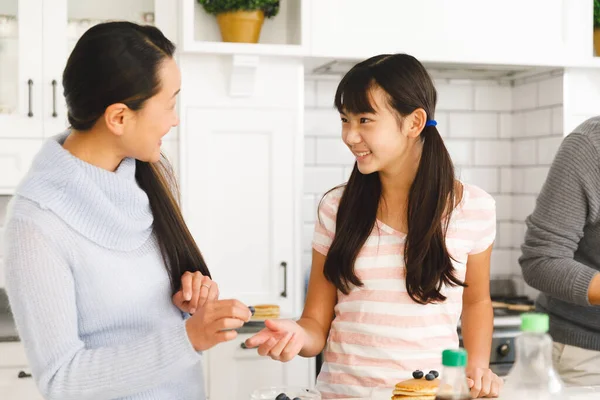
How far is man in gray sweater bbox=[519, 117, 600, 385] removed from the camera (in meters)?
2.00

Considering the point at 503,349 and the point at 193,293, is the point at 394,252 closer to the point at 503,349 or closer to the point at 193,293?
the point at 193,293

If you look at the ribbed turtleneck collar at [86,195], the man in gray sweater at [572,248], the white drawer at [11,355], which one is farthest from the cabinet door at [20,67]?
the man in gray sweater at [572,248]

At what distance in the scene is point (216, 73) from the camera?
3086mm

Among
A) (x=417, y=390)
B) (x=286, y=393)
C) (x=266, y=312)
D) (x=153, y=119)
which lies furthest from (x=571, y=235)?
(x=266, y=312)

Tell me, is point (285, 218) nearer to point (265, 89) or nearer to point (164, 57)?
point (265, 89)

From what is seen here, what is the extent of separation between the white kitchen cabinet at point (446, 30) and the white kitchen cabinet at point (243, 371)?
3.82ft

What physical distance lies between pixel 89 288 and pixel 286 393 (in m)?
0.42

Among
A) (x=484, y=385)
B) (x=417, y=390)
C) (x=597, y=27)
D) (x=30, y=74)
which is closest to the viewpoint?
(x=417, y=390)

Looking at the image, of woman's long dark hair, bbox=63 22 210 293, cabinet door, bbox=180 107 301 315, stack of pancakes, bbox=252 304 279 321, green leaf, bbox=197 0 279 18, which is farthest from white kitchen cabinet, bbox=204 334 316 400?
woman's long dark hair, bbox=63 22 210 293

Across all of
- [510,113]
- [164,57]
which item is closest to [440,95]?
[510,113]

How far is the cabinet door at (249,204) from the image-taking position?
3092 millimetres

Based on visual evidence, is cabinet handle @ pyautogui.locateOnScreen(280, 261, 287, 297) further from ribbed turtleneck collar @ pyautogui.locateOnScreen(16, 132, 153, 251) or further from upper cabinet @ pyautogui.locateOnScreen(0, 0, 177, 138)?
ribbed turtleneck collar @ pyautogui.locateOnScreen(16, 132, 153, 251)

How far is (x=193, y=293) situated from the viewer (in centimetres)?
167

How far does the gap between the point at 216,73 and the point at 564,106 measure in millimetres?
1435
